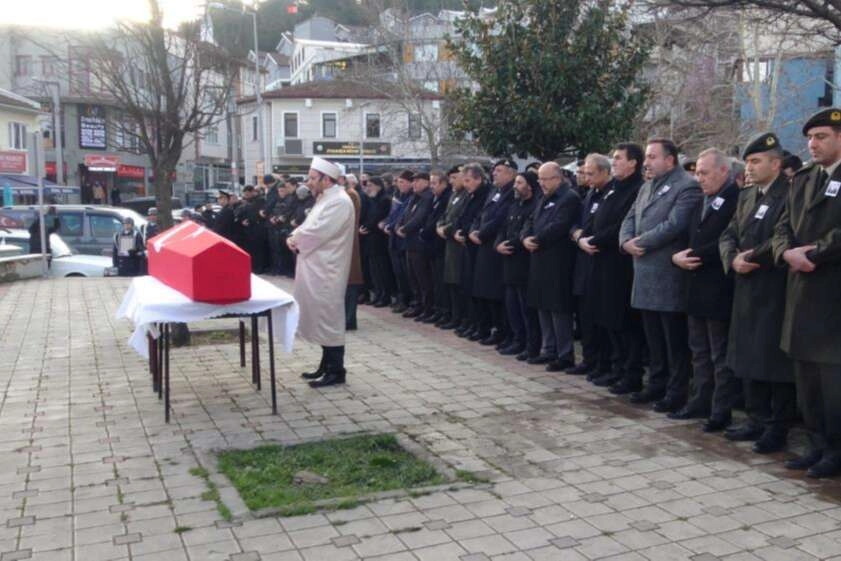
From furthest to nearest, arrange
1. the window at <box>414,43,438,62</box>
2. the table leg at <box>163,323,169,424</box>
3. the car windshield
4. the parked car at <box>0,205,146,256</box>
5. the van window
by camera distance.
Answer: the window at <box>414,43,438,62</box> < the van window < the parked car at <box>0,205,146,256</box> < the car windshield < the table leg at <box>163,323,169,424</box>

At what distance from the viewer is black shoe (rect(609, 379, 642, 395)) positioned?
24.9 ft

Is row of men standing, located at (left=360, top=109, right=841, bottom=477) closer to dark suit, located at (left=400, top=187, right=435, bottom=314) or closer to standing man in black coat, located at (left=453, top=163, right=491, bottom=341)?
standing man in black coat, located at (left=453, top=163, right=491, bottom=341)

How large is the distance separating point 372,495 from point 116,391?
3.71 meters

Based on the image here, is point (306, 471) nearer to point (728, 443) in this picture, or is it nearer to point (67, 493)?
point (67, 493)

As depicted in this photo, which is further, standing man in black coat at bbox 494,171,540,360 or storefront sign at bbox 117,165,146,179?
storefront sign at bbox 117,165,146,179

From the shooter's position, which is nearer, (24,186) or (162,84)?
(162,84)

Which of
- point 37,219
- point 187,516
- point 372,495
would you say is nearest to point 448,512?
point 372,495

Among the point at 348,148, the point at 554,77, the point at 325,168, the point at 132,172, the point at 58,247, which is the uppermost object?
the point at 348,148

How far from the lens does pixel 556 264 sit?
8453 mm

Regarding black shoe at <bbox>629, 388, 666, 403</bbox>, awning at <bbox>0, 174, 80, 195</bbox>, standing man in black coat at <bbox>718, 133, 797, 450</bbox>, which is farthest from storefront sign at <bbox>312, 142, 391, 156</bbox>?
standing man in black coat at <bbox>718, 133, 797, 450</bbox>

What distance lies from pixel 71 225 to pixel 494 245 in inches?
530

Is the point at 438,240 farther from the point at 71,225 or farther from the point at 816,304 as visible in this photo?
the point at 71,225

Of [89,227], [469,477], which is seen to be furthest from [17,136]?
[469,477]

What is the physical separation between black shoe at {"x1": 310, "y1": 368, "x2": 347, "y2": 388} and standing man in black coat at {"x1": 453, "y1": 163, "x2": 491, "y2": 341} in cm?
247
